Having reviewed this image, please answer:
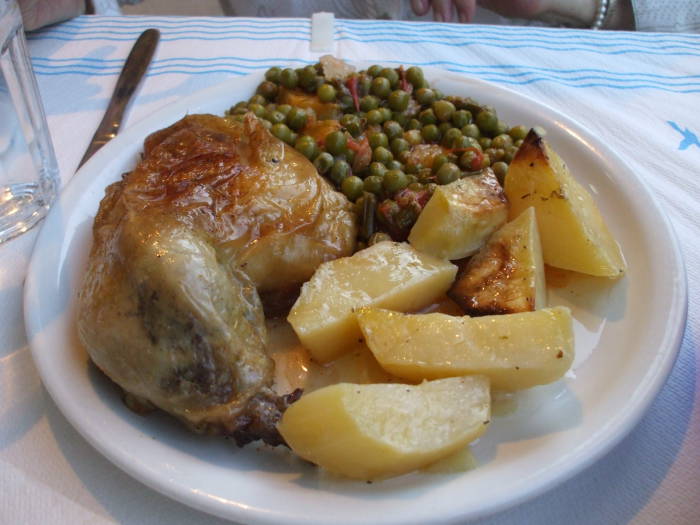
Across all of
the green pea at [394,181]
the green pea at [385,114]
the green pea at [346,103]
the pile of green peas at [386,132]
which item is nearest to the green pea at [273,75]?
the pile of green peas at [386,132]

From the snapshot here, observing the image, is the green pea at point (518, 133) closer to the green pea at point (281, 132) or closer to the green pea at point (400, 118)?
the green pea at point (400, 118)

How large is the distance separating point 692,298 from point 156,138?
2.20 m

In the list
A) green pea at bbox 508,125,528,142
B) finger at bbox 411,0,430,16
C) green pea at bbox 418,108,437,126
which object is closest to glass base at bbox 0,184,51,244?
green pea at bbox 418,108,437,126

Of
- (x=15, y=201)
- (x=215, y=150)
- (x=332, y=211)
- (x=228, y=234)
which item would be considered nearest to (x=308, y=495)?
(x=228, y=234)

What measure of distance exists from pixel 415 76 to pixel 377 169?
76 centimetres

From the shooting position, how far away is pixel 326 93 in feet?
9.64

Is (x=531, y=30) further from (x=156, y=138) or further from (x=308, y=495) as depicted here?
(x=308, y=495)

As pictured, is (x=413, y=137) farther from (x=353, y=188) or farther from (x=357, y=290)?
(x=357, y=290)

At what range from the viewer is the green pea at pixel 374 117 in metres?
2.89

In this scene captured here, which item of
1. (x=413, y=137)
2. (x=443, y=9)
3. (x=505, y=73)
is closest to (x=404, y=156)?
(x=413, y=137)

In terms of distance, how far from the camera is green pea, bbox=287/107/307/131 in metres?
2.84

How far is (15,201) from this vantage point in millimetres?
2697

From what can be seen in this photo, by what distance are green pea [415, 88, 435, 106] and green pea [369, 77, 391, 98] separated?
6.7 inches

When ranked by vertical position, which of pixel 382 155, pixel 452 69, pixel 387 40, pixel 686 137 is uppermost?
pixel 387 40
